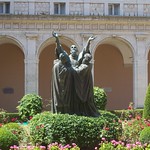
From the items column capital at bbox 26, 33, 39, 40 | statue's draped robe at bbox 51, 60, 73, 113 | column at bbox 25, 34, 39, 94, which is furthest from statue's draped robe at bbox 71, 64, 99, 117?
column capital at bbox 26, 33, 39, 40

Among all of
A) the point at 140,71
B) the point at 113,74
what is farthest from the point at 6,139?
the point at 113,74

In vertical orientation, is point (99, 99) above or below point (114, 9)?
below

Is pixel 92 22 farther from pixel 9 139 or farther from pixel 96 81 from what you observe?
pixel 9 139

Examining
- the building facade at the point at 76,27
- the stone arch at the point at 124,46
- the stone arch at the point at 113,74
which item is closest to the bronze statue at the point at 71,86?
the building facade at the point at 76,27

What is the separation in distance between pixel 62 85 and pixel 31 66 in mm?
15344

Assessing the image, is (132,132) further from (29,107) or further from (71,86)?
(29,107)

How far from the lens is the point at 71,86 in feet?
34.8

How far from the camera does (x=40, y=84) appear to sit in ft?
100

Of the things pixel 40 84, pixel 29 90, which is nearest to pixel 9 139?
pixel 29 90

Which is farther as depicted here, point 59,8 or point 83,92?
point 59,8

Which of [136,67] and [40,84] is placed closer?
[136,67]

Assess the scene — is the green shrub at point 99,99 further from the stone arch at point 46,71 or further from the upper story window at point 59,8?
the stone arch at point 46,71

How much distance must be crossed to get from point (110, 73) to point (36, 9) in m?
9.06

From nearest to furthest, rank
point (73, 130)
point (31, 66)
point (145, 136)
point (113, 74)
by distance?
point (73, 130) → point (145, 136) → point (31, 66) → point (113, 74)
